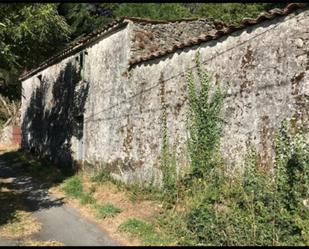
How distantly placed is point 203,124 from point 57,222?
12.6 feet

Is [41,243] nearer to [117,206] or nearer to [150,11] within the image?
[117,206]

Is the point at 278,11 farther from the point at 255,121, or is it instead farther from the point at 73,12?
the point at 73,12

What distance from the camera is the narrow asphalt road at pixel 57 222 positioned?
888 centimetres

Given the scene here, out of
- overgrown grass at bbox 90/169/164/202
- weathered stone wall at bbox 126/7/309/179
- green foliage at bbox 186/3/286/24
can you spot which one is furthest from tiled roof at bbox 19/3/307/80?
green foliage at bbox 186/3/286/24

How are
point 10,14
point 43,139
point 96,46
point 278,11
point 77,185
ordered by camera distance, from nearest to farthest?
point 278,11
point 10,14
point 77,185
point 96,46
point 43,139

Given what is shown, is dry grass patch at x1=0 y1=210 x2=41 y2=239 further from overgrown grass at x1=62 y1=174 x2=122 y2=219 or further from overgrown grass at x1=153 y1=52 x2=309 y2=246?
overgrown grass at x1=153 y1=52 x2=309 y2=246

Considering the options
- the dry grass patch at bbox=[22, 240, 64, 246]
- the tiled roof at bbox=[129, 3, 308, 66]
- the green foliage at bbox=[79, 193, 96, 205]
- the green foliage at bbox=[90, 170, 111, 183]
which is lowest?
the dry grass patch at bbox=[22, 240, 64, 246]

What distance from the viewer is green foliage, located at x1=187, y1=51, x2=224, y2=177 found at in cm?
950

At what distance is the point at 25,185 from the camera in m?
15.3

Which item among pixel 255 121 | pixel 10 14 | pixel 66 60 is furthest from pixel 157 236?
pixel 66 60

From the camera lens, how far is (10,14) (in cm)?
1208

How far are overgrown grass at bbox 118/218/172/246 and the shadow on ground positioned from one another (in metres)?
2.77

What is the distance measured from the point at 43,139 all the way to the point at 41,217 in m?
10.7

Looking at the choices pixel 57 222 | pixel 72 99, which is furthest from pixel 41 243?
pixel 72 99
